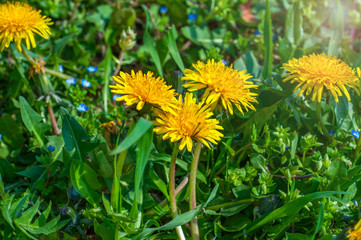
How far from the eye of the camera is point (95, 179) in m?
1.62

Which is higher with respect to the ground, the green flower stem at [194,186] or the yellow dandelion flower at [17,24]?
the yellow dandelion flower at [17,24]

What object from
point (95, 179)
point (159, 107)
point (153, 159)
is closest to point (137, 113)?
point (159, 107)

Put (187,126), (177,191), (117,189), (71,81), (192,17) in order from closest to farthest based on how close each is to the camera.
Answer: (187,126) < (117,189) < (177,191) < (71,81) < (192,17)

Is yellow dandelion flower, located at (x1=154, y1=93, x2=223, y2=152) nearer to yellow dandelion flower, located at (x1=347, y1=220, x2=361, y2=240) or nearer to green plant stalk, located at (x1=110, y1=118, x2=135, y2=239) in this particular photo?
green plant stalk, located at (x1=110, y1=118, x2=135, y2=239)

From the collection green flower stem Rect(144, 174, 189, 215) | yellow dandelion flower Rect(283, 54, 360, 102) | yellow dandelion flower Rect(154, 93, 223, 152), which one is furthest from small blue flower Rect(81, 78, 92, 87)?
yellow dandelion flower Rect(283, 54, 360, 102)

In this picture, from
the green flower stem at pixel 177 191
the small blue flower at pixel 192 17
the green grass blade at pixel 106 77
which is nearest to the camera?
the green flower stem at pixel 177 191

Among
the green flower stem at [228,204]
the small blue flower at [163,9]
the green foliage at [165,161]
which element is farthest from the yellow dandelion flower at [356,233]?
the small blue flower at [163,9]

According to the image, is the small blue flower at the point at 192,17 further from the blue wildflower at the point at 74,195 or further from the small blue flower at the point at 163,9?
the blue wildflower at the point at 74,195

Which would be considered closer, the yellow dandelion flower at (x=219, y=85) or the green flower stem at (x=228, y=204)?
the yellow dandelion flower at (x=219, y=85)

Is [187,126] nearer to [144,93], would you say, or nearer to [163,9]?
[144,93]

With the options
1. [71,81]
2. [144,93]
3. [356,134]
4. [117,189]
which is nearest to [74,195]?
[117,189]

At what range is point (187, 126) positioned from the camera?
1273mm

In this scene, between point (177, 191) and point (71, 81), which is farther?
point (71, 81)

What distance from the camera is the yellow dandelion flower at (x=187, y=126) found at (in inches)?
49.8
